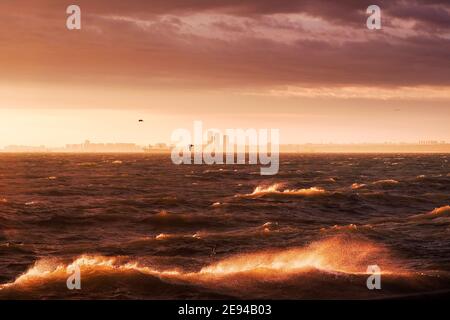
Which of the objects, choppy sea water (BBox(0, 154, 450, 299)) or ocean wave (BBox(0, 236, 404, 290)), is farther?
ocean wave (BBox(0, 236, 404, 290))

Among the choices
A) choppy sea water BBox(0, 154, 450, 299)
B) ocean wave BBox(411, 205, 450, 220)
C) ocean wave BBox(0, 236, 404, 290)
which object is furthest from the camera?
ocean wave BBox(411, 205, 450, 220)

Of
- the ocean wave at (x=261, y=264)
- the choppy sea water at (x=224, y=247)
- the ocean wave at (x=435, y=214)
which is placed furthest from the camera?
the ocean wave at (x=435, y=214)

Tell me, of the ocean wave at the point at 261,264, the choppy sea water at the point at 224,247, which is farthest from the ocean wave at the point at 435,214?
the ocean wave at the point at 261,264

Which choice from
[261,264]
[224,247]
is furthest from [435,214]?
[261,264]

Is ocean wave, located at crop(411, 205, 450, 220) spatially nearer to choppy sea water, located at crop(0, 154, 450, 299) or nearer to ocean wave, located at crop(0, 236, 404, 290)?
choppy sea water, located at crop(0, 154, 450, 299)

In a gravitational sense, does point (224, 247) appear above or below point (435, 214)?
below

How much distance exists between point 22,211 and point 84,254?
18.1 m

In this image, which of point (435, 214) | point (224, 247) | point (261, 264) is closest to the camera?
point (261, 264)

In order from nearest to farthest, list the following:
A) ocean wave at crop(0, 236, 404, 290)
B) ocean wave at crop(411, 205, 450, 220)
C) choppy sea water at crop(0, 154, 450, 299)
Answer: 1. choppy sea water at crop(0, 154, 450, 299)
2. ocean wave at crop(0, 236, 404, 290)
3. ocean wave at crop(411, 205, 450, 220)

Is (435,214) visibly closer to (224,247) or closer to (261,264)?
(224,247)

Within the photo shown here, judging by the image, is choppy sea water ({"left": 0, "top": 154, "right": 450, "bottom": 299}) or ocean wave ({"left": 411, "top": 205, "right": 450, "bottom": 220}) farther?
ocean wave ({"left": 411, "top": 205, "right": 450, "bottom": 220})

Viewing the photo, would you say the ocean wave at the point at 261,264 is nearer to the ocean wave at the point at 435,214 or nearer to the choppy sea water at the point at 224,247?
the choppy sea water at the point at 224,247

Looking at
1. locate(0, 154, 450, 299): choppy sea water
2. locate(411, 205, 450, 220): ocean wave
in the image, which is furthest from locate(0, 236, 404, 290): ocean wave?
locate(411, 205, 450, 220): ocean wave

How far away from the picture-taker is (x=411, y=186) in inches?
2425
